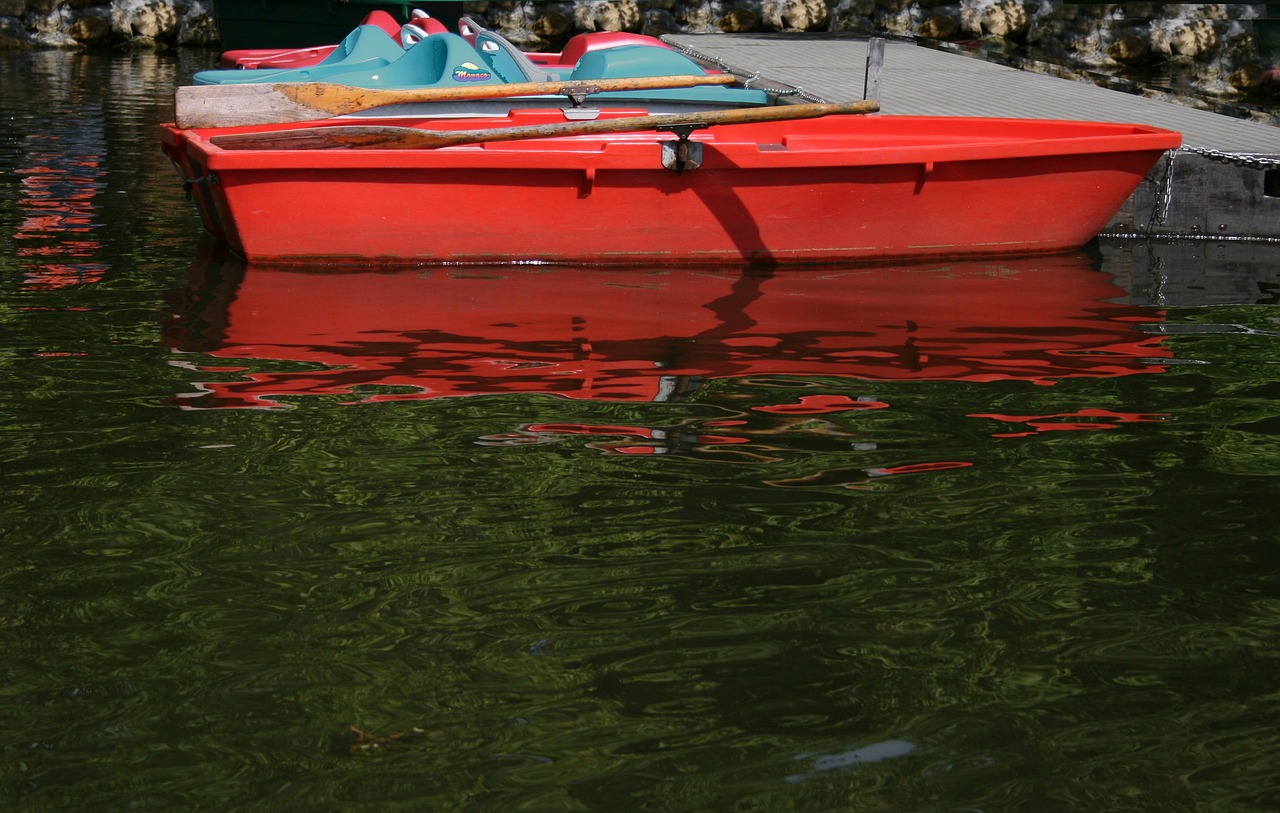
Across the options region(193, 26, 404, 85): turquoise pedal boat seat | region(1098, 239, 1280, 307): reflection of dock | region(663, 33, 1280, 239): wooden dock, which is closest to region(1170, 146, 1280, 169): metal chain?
region(663, 33, 1280, 239): wooden dock

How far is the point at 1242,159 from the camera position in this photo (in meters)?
8.21

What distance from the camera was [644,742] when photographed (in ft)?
9.17

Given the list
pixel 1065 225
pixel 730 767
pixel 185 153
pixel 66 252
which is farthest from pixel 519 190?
pixel 730 767

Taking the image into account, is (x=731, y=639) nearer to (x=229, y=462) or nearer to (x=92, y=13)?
(x=229, y=462)

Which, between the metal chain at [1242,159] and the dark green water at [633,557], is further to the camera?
the metal chain at [1242,159]

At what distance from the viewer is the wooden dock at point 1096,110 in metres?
8.31

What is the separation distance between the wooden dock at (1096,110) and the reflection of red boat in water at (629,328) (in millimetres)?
1411

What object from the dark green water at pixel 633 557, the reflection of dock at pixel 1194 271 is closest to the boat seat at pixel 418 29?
the dark green water at pixel 633 557

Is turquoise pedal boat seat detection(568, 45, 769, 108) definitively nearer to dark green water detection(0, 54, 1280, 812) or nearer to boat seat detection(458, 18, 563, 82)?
boat seat detection(458, 18, 563, 82)

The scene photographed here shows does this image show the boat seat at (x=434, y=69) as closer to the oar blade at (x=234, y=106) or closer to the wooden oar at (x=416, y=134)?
the oar blade at (x=234, y=106)

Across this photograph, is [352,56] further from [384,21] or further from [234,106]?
[384,21]

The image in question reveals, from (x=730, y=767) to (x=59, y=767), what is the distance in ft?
3.89

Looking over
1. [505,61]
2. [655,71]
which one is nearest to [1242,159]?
[655,71]

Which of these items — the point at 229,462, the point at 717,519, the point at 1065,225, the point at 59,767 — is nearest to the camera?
the point at 59,767
